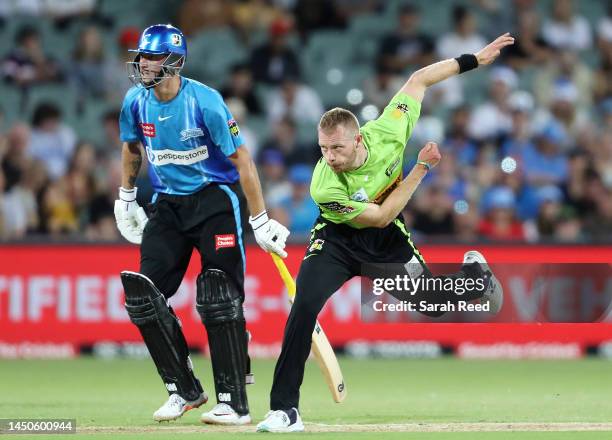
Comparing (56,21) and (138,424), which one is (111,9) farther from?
(138,424)

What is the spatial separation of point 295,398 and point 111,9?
11545 mm

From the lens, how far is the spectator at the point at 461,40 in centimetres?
1736

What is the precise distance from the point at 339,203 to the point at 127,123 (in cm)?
167

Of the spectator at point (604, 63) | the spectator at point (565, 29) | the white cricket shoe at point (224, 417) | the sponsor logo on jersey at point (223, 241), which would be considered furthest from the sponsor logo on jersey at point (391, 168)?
the spectator at point (565, 29)

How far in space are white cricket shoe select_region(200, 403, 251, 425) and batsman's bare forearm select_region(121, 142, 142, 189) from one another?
1.75 m

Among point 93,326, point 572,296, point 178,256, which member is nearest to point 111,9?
point 93,326

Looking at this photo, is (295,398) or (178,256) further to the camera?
(178,256)

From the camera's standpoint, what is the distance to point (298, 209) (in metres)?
14.6

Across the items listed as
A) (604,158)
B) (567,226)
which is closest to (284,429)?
A: (567,226)

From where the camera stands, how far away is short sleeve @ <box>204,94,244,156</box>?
812cm

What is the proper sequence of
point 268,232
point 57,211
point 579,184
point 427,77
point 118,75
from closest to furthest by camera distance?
point 268,232 → point 427,77 → point 57,211 → point 579,184 → point 118,75

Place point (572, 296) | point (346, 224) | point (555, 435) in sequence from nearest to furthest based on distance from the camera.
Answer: point (555, 435) < point (346, 224) < point (572, 296)

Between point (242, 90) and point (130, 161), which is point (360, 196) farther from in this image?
point (242, 90)

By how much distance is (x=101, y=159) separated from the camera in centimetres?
1576
